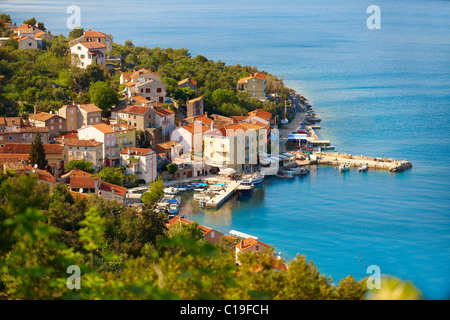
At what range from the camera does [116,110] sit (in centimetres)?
2555

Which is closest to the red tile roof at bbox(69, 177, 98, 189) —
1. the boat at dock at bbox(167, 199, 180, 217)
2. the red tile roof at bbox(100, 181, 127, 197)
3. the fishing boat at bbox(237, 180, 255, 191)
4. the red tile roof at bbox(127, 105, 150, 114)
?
the red tile roof at bbox(100, 181, 127, 197)

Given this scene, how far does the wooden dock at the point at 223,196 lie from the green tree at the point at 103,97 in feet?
19.2

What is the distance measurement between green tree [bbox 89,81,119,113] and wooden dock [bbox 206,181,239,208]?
5862 millimetres

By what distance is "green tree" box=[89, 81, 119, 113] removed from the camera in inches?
993

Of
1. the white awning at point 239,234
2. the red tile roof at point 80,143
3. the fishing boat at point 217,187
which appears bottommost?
the white awning at point 239,234

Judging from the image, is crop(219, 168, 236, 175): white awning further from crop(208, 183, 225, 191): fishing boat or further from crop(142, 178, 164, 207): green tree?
crop(142, 178, 164, 207): green tree

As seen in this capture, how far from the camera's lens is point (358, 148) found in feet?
100

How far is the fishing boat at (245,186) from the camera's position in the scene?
2380 centimetres

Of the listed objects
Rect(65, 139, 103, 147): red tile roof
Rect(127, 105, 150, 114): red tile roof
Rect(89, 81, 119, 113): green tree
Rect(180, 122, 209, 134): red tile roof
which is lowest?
Rect(65, 139, 103, 147): red tile roof

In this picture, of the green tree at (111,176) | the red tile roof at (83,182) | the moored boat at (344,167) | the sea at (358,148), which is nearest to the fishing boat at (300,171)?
the sea at (358,148)

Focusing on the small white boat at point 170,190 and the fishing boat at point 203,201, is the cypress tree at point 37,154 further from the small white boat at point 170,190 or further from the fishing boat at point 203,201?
the fishing boat at point 203,201
